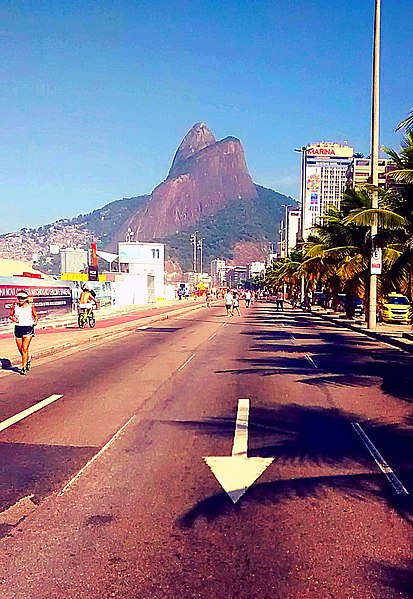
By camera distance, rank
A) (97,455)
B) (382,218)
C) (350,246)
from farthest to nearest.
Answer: (350,246) < (382,218) < (97,455)

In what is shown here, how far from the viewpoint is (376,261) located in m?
26.5

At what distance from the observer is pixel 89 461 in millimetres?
7406

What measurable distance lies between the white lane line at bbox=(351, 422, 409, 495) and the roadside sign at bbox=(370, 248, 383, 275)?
59.1 ft

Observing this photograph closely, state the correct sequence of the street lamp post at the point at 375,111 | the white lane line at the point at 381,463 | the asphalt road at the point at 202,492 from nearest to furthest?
the asphalt road at the point at 202,492 → the white lane line at the point at 381,463 → the street lamp post at the point at 375,111

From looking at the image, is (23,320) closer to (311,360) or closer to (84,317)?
(311,360)

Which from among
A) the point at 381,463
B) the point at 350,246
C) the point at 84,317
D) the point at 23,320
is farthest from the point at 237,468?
the point at 350,246

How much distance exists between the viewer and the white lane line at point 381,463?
6419 millimetres

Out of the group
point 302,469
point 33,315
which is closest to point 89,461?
point 302,469

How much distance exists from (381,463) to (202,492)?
2164 millimetres

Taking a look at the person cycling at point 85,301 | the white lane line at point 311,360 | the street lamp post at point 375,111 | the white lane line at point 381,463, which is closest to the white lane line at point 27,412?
the white lane line at point 381,463

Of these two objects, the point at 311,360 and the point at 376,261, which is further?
the point at 376,261

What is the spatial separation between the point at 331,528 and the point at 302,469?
169cm

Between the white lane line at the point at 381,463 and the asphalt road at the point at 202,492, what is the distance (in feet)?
0.09

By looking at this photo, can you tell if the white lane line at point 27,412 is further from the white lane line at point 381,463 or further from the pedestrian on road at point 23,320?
the white lane line at point 381,463
